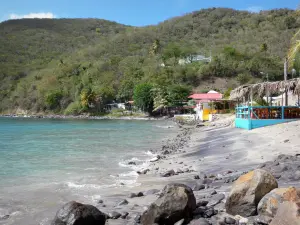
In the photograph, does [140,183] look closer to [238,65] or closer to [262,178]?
[262,178]

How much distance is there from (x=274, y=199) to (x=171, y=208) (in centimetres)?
173

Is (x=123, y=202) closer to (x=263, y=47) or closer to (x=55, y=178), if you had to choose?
(x=55, y=178)

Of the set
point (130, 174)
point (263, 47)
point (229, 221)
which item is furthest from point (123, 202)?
point (263, 47)

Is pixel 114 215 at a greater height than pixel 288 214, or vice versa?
pixel 288 214

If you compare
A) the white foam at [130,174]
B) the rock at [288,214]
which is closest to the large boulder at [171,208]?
the rock at [288,214]

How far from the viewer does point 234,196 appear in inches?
→ 234

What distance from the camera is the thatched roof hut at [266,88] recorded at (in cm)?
1980

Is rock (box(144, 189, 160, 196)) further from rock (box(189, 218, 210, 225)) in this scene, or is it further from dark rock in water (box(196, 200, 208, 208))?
rock (box(189, 218, 210, 225))

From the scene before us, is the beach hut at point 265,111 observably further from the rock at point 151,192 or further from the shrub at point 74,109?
the shrub at point 74,109

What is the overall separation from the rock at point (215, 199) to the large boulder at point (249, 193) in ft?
2.14

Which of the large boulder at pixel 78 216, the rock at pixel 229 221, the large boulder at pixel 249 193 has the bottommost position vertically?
the large boulder at pixel 78 216

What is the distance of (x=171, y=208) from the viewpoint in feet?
19.3

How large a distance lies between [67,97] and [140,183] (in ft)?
356

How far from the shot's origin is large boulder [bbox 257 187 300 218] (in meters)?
4.92
